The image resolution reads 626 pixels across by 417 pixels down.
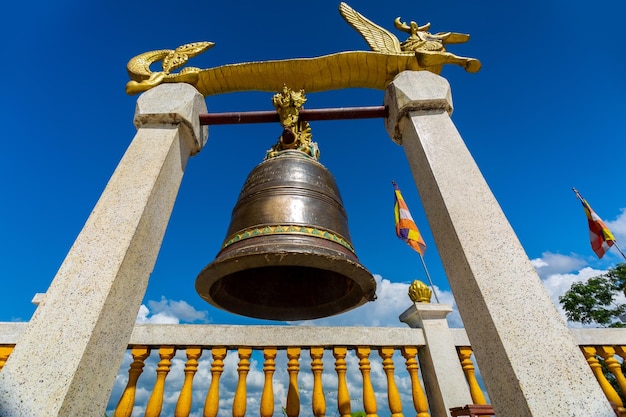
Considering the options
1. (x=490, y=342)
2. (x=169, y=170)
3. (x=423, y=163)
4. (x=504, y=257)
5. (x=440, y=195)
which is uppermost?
(x=169, y=170)

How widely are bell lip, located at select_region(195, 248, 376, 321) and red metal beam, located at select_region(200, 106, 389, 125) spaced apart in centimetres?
175

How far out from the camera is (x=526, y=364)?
1728mm

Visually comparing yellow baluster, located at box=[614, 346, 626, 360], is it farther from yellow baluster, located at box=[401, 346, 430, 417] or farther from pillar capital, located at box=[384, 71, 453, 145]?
pillar capital, located at box=[384, 71, 453, 145]

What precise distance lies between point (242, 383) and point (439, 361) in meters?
1.97

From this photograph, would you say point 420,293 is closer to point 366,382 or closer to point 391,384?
point 391,384

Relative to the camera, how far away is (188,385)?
309 cm

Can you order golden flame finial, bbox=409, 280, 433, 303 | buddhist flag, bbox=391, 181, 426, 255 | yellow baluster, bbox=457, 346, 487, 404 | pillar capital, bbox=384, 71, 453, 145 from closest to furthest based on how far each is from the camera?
pillar capital, bbox=384, 71, 453, 145
yellow baluster, bbox=457, 346, 487, 404
golden flame finial, bbox=409, 280, 433, 303
buddhist flag, bbox=391, 181, 426, 255

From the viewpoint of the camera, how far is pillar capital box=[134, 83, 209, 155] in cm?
314

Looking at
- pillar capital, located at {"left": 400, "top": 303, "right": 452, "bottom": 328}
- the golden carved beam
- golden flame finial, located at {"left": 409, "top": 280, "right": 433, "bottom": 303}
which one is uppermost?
the golden carved beam

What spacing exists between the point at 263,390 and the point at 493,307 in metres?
2.22

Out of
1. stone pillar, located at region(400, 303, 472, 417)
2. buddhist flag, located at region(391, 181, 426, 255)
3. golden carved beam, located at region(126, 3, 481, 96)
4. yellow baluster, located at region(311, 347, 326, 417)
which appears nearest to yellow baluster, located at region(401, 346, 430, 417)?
stone pillar, located at region(400, 303, 472, 417)

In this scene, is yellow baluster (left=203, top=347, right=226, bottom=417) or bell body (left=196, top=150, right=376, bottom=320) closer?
bell body (left=196, top=150, right=376, bottom=320)

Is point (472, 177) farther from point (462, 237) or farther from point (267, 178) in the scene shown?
Result: point (267, 178)

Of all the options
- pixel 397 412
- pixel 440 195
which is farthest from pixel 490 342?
pixel 397 412
